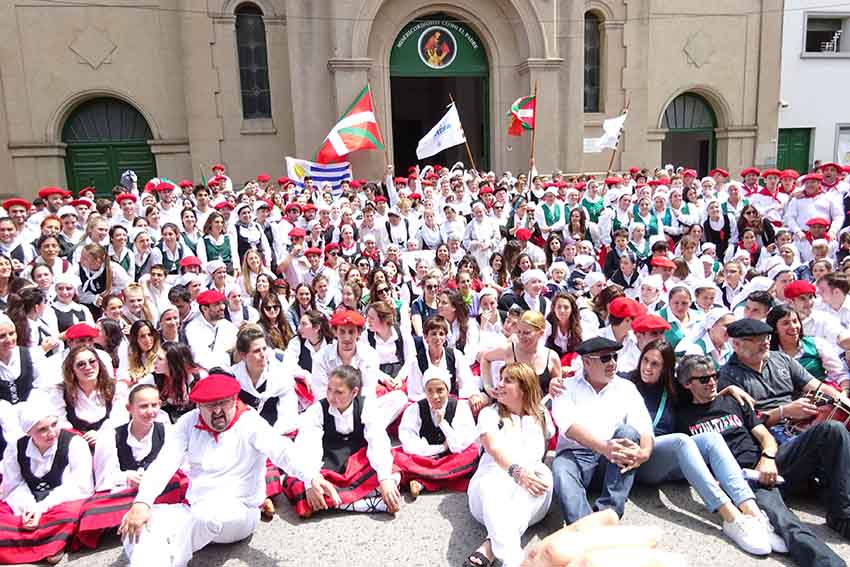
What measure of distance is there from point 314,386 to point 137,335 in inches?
67.0

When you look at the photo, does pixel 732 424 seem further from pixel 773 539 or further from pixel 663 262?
pixel 663 262

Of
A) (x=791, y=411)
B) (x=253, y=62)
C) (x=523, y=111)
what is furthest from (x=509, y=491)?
(x=253, y=62)

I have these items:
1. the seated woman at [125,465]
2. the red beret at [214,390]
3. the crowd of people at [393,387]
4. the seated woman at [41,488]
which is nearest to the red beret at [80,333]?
the crowd of people at [393,387]

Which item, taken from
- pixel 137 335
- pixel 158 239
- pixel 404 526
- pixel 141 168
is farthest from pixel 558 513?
pixel 141 168

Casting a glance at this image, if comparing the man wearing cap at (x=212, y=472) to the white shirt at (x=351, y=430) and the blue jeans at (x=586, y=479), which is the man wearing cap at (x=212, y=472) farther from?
the blue jeans at (x=586, y=479)

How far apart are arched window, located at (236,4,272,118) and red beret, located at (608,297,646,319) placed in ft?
43.9

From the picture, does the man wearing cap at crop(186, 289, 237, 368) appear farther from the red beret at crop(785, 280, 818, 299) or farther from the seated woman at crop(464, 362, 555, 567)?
the red beret at crop(785, 280, 818, 299)

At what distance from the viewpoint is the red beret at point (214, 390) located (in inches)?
144

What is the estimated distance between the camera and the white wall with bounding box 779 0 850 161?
2020 centimetres

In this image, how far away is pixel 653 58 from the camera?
18844 millimetres

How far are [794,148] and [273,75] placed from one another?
58.0 ft

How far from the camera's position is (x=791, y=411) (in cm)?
426

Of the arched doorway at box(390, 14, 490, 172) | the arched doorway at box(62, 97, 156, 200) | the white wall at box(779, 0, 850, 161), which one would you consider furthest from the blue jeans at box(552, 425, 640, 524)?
the white wall at box(779, 0, 850, 161)

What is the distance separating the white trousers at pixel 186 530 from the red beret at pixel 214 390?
68 centimetres
